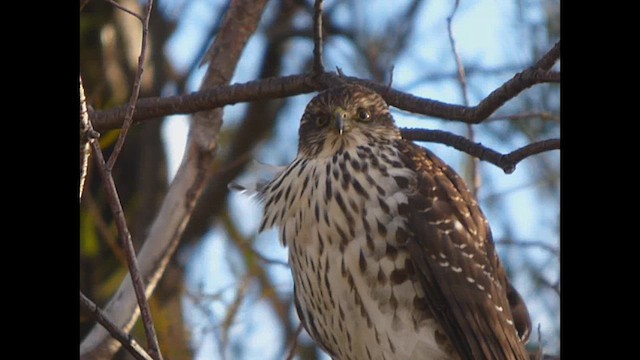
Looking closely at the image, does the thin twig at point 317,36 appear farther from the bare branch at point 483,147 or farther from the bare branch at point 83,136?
the bare branch at point 83,136

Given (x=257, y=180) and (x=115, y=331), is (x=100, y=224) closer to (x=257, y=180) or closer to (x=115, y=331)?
(x=257, y=180)

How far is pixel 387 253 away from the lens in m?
3.65

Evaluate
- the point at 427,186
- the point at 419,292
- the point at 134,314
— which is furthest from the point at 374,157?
the point at 134,314

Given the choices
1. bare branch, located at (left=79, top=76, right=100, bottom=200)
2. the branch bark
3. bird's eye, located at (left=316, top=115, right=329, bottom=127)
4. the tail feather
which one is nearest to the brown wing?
bird's eye, located at (left=316, top=115, right=329, bottom=127)

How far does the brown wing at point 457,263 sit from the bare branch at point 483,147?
88 mm

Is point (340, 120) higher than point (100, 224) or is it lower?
lower

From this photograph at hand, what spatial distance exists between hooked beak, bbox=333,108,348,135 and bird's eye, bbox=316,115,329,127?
0.06 m

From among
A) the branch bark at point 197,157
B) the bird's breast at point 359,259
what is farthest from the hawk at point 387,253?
the branch bark at point 197,157

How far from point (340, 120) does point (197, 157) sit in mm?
803

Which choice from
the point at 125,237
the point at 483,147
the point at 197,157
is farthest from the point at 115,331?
the point at 197,157

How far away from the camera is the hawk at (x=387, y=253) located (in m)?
3.68
